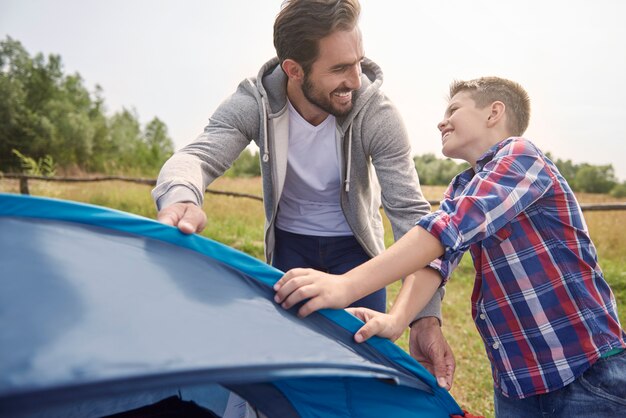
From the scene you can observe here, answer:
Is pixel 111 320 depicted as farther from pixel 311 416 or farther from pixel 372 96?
pixel 372 96

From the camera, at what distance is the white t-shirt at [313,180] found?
6.57 feet

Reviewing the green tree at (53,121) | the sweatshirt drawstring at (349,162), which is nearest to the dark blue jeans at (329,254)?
the sweatshirt drawstring at (349,162)

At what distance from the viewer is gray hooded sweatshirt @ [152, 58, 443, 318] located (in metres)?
1.82

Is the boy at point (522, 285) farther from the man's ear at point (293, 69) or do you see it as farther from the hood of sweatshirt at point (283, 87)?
the man's ear at point (293, 69)

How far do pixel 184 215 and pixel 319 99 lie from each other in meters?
0.88

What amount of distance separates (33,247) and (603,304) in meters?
1.29

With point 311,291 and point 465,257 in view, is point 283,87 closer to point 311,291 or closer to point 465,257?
point 311,291

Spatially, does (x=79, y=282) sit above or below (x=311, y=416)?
above

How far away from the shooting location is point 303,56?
1.90 m

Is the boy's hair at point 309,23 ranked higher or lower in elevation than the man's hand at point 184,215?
higher

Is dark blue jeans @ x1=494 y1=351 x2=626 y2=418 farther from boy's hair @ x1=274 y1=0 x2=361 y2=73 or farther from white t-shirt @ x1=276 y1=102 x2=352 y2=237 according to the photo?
boy's hair @ x1=274 y1=0 x2=361 y2=73

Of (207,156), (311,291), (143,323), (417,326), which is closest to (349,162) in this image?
(207,156)

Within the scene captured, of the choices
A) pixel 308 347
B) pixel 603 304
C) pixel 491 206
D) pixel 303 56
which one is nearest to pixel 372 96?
pixel 303 56

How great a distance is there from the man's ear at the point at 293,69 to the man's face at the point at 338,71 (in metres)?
0.06
